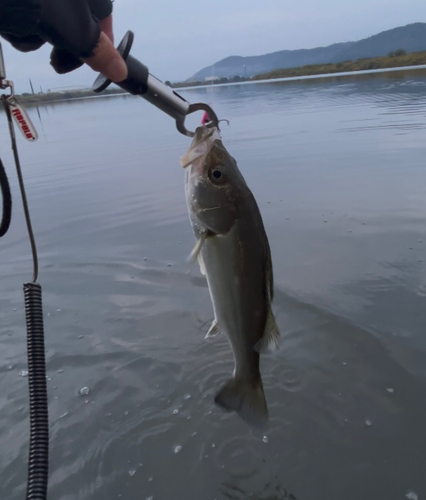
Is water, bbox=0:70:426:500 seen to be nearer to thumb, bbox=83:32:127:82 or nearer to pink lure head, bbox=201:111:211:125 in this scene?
pink lure head, bbox=201:111:211:125

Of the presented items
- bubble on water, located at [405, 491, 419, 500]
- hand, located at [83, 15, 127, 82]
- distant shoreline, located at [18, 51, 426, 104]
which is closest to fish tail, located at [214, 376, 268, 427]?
bubble on water, located at [405, 491, 419, 500]

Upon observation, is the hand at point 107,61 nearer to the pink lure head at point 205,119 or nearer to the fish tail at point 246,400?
the pink lure head at point 205,119

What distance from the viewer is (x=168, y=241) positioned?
641cm

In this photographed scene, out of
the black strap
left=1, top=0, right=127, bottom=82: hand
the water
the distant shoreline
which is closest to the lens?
left=1, top=0, right=127, bottom=82: hand

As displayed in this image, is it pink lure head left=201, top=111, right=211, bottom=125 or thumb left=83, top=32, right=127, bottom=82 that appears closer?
thumb left=83, top=32, right=127, bottom=82

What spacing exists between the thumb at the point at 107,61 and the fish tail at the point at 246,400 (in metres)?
1.71

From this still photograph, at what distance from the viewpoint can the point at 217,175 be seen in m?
2.15

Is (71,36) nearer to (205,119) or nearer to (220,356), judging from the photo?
(205,119)

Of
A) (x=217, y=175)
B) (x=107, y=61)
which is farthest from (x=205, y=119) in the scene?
(x=107, y=61)

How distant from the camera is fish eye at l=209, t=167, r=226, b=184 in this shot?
7.03 ft

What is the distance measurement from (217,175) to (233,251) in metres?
0.38

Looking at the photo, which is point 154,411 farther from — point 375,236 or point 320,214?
point 320,214

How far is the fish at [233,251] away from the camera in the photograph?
2.15 meters

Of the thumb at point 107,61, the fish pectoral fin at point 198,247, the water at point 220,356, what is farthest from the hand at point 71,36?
the water at point 220,356
